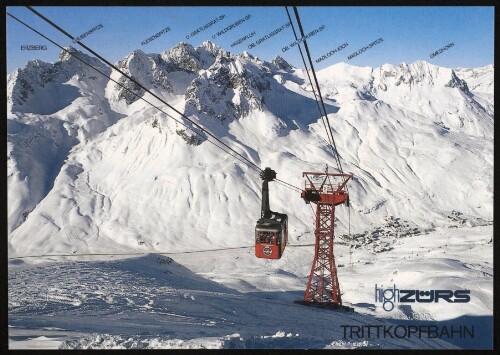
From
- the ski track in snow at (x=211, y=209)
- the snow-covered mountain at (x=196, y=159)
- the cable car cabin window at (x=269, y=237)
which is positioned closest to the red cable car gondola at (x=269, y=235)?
the cable car cabin window at (x=269, y=237)

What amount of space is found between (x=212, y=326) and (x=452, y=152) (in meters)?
152

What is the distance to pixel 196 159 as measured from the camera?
5315 inches

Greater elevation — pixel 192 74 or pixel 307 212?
pixel 192 74

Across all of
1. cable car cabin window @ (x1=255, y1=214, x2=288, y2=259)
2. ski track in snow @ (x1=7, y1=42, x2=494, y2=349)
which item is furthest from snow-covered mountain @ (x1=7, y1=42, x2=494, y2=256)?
cable car cabin window @ (x1=255, y1=214, x2=288, y2=259)

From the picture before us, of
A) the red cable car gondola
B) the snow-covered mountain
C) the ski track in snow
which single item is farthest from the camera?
the snow-covered mountain

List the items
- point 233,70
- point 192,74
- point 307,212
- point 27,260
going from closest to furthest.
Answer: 1. point 27,260
2. point 307,212
3. point 233,70
4. point 192,74

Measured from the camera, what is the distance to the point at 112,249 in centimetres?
9625

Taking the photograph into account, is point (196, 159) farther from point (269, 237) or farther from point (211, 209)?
point (269, 237)

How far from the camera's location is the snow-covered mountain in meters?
110

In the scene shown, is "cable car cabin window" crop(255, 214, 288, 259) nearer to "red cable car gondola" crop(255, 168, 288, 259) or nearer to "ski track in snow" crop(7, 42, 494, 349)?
"red cable car gondola" crop(255, 168, 288, 259)

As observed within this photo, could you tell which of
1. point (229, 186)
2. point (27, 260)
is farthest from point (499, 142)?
point (229, 186)

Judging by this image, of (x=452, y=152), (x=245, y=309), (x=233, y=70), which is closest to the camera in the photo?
(x=245, y=309)

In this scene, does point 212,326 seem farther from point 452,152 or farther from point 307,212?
point 452,152

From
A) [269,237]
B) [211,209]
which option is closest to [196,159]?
[211,209]
